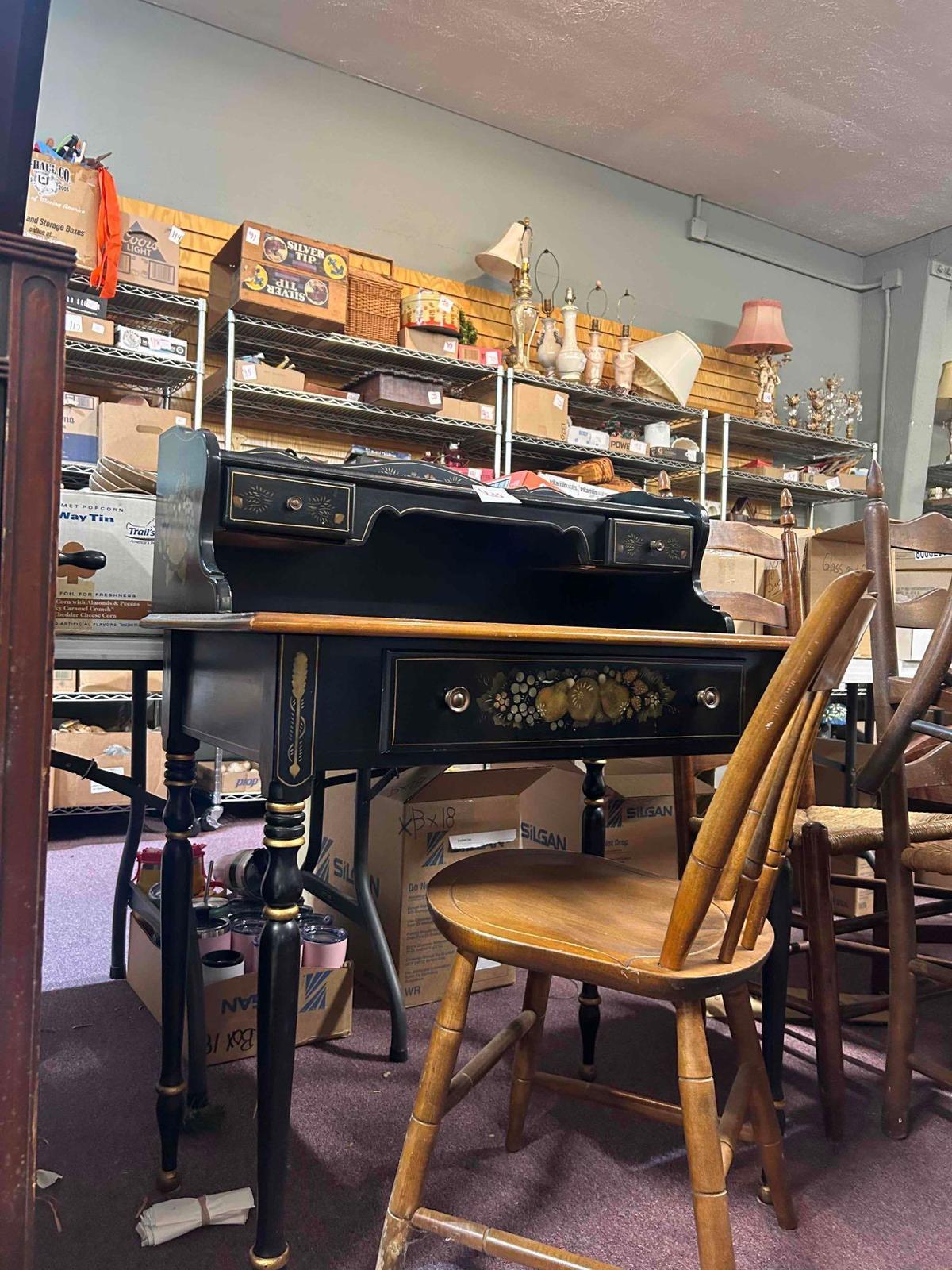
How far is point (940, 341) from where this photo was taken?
627 cm

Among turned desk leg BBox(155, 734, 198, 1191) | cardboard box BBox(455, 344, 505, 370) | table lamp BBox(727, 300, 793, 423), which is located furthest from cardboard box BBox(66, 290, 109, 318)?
table lamp BBox(727, 300, 793, 423)

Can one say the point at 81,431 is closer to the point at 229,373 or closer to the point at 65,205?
the point at 229,373

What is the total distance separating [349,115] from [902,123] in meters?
3.02

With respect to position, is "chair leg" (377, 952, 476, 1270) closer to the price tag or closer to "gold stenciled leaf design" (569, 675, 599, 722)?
"gold stenciled leaf design" (569, 675, 599, 722)

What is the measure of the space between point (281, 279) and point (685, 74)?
2425mm

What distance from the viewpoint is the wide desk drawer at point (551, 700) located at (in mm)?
1083

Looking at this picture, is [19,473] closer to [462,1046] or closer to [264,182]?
[462,1046]

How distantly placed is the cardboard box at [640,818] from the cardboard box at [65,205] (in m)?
2.69

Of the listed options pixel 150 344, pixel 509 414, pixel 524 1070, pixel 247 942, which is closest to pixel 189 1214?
pixel 524 1070

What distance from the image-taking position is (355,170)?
458 centimetres

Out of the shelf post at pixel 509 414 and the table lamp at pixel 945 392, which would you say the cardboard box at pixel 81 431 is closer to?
the shelf post at pixel 509 414

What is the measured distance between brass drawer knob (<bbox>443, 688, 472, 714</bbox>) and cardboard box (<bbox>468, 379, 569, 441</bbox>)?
11.4ft

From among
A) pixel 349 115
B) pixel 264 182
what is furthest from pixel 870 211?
pixel 264 182

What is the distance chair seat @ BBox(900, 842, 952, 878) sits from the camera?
1496 mm
